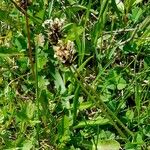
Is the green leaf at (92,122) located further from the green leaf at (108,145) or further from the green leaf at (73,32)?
the green leaf at (73,32)

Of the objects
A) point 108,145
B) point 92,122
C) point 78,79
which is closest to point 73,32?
point 78,79

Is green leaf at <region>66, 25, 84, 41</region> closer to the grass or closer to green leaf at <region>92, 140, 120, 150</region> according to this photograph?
the grass

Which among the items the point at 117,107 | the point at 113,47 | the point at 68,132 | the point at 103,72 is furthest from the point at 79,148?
the point at 113,47

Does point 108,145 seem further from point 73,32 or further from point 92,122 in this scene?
point 73,32

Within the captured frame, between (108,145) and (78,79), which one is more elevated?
(78,79)

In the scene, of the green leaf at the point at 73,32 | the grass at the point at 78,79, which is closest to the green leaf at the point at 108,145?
the grass at the point at 78,79

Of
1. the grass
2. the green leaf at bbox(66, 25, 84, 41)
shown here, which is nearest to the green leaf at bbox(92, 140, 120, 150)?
the grass

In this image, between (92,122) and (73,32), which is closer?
(92,122)

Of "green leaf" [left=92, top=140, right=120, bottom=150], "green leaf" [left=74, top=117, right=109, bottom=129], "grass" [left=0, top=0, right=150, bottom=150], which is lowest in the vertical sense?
"green leaf" [left=92, top=140, right=120, bottom=150]
